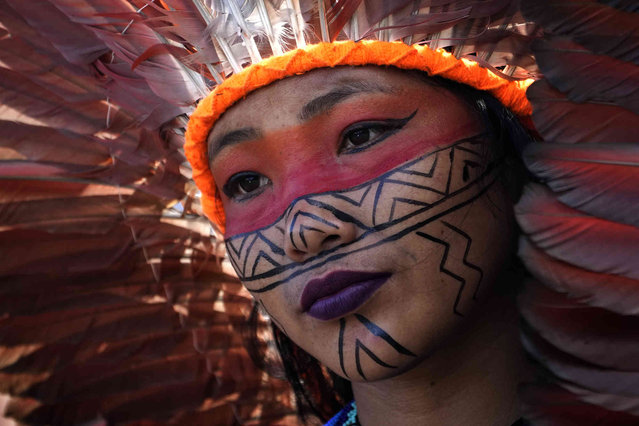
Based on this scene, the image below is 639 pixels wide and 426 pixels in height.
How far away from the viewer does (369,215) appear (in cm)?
118

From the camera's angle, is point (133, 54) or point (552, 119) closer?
point (552, 119)

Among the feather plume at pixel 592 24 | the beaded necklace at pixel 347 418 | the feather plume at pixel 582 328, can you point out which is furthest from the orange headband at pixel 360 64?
the beaded necklace at pixel 347 418

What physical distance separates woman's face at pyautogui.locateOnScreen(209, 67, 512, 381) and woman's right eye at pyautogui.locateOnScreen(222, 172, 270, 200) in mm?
40

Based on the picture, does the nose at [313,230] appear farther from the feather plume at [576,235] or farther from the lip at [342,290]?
the feather plume at [576,235]

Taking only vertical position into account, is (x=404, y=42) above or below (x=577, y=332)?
above

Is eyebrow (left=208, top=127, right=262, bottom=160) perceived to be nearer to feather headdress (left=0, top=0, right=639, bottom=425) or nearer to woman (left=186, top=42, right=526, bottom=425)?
woman (left=186, top=42, right=526, bottom=425)

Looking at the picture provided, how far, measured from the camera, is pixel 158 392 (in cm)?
207

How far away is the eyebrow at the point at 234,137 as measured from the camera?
133 cm

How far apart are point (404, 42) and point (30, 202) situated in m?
1.23

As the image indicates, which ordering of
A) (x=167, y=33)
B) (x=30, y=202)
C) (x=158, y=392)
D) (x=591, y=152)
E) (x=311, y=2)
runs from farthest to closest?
(x=158, y=392) < (x=30, y=202) < (x=167, y=33) < (x=311, y=2) < (x=591, y=152)

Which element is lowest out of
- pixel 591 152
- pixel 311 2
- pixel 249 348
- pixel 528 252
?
pixel 249 348

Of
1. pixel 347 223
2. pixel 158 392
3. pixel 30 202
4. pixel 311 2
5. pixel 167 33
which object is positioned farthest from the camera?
pixel 158 392

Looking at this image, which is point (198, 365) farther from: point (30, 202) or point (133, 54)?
point (133, 54)

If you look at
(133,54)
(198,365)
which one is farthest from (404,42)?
(198,365)
